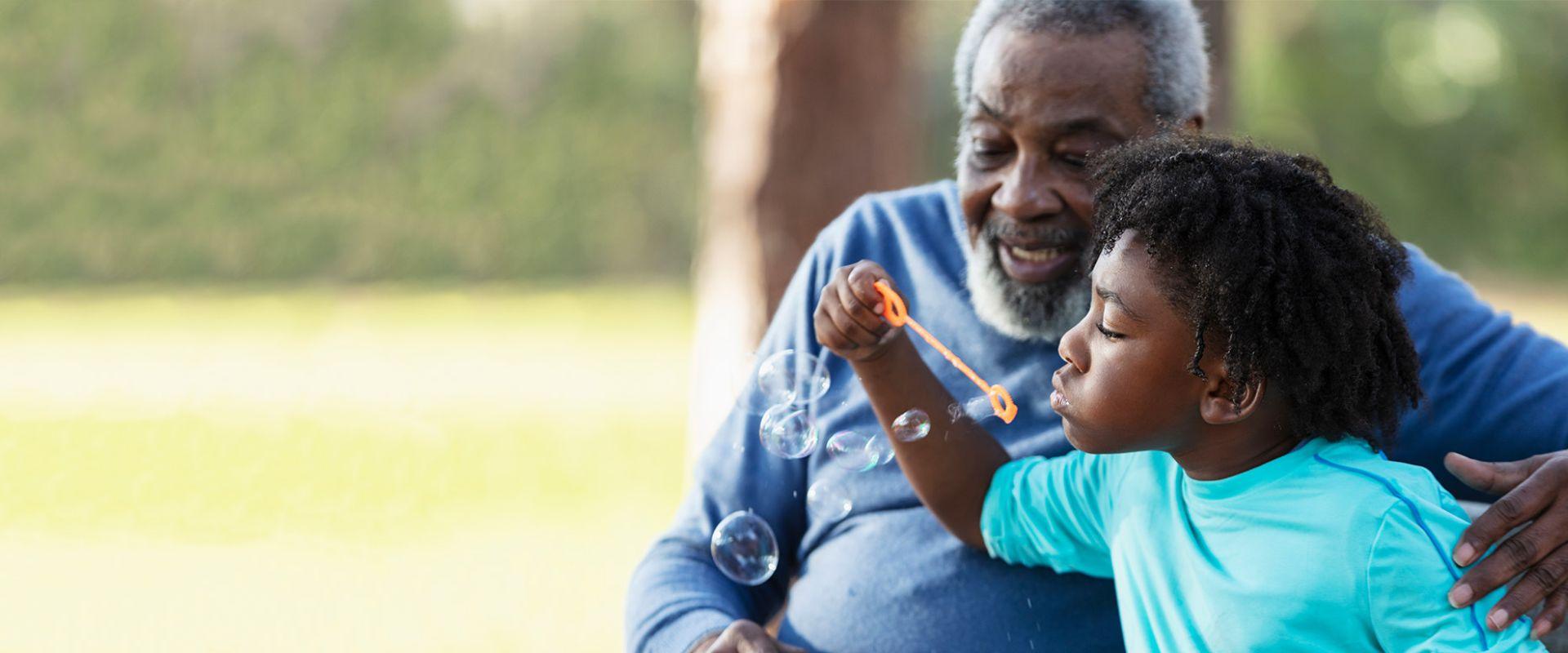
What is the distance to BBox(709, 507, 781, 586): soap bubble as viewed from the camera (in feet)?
8.79

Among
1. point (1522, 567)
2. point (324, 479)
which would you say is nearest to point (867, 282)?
point (1522, 567)

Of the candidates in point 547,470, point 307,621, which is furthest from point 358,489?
point 307,621

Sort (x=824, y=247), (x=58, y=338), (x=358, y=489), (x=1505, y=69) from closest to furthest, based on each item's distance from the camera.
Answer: (x=824, y=247) → (x=358, y=489) → (x=58, y=338) → (x=1505, y=69)

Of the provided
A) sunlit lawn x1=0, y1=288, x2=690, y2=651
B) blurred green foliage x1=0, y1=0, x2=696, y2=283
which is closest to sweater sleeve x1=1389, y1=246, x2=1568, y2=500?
sunlit lawn x1=0, y1=288, x2=690, y2=651

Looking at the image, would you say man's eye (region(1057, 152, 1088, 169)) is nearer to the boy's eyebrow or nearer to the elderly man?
the elderly man

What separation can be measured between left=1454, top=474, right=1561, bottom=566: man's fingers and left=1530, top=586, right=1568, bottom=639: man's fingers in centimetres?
6

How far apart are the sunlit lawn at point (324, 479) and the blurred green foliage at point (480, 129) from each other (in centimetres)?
99

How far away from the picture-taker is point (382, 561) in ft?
25.2

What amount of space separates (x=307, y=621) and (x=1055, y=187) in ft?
16.9

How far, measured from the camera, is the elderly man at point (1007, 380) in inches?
98.7

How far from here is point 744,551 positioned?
2684mm

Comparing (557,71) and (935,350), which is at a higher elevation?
(935,350)

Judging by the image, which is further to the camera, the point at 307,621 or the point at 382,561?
the point at 382,561

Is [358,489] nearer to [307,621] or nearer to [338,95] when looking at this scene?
[307,621]
